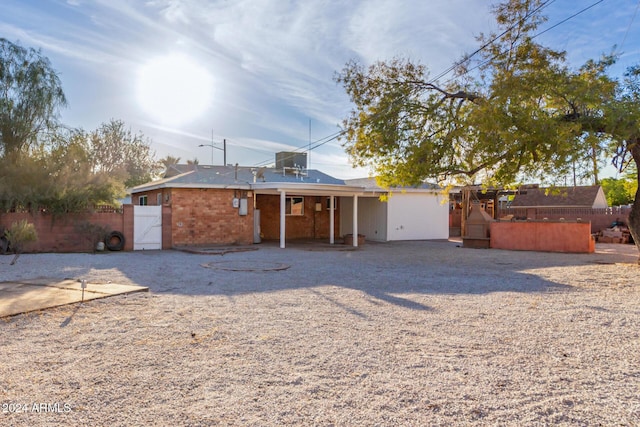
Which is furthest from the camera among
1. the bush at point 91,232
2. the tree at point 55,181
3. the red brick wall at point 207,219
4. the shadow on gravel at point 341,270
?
the red brick wall at point 207,219

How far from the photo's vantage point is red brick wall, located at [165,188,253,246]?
1636 cm

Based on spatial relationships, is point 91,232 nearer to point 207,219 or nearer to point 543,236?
point 207,219

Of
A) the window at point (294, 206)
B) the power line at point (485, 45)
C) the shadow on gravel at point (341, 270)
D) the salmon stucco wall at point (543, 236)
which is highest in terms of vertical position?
the power line at point (485, 45)

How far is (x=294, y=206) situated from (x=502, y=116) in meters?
12.9

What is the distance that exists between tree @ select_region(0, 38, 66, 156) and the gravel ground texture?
10.5 meters

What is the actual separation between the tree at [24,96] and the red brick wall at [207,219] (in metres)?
5.66

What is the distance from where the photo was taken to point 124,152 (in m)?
36.7

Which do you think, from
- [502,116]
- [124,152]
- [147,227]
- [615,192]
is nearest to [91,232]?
[147,227]

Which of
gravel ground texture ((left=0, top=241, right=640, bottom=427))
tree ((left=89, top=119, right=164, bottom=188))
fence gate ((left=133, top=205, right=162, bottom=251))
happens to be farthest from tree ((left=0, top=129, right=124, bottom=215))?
tree ((left=89, top=119, right=164, bottom=188))

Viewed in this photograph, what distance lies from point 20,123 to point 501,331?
17.3 m

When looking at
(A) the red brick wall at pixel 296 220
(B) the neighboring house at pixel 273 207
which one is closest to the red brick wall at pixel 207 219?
(B) the neighboring house at pixel 273 207

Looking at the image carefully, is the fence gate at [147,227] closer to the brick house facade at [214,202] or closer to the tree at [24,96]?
the brick house facade at [214,202]

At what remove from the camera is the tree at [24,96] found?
15797 millimetres

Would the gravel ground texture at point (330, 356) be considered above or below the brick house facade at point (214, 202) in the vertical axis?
below
